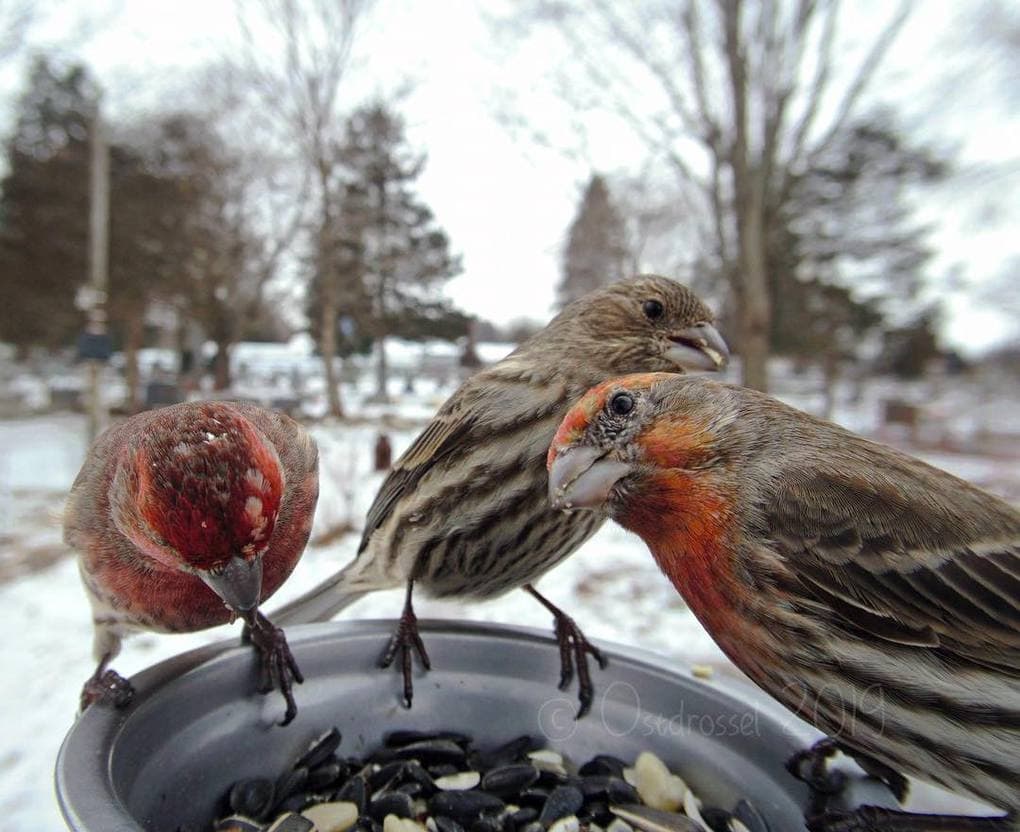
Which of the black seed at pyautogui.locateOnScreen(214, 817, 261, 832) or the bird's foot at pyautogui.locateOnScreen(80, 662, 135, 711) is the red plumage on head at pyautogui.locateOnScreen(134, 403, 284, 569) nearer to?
the bird's foot at pyautogui.locateOnScreen(80, 662, 135, 711)

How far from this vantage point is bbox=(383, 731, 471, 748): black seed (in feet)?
4.91

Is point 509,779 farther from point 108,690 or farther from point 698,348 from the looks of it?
point 698,348

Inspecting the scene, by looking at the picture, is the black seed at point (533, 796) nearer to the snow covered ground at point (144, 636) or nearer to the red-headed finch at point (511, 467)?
the red-headed finch at point (511, 467)

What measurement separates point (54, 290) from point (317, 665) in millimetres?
17703

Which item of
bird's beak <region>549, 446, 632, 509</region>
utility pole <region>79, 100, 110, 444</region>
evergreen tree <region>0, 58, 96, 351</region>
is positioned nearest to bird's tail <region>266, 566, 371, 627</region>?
bird's beak <region>549, 446, 632, 509</region>

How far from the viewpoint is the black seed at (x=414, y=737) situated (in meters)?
1.50

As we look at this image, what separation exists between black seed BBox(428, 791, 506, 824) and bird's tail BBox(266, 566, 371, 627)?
773mm

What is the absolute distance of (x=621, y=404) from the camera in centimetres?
123

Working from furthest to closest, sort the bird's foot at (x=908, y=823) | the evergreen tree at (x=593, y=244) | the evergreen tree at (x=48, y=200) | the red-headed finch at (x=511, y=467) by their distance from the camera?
the evergreen tree at (x=48, y=200) → the evergreen tree at (x=593, y=244) → the red-headed finch at (x=511, y=467) → the bird's foot at (x=908, y=823)

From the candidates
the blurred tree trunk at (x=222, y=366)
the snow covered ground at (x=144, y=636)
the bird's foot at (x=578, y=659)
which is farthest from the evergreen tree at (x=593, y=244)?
the blurred tree trunk at (x=222, y=366)

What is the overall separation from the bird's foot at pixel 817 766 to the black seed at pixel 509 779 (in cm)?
48

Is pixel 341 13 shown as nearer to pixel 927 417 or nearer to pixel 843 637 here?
pixel 843 637

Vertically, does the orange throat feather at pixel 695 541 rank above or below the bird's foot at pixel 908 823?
above

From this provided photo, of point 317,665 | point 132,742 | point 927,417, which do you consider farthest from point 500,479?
point 927,417
